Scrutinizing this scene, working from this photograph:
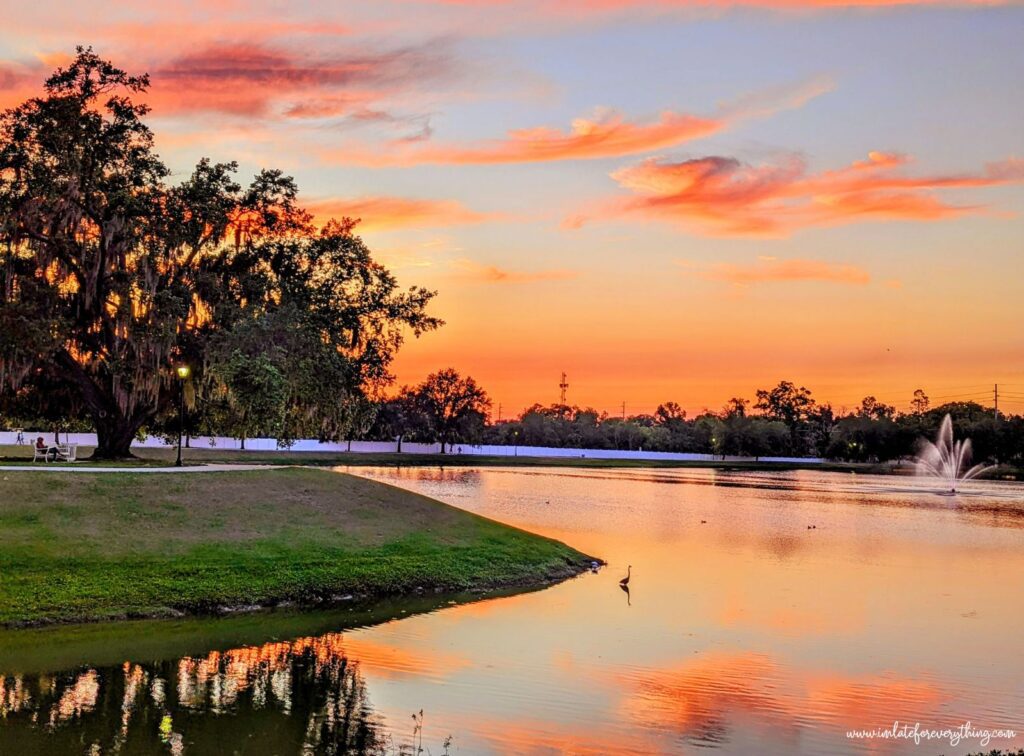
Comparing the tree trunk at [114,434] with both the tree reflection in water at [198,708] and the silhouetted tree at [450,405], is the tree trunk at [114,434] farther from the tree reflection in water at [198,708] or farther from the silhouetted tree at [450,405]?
the silhouetted tree at [450,405]

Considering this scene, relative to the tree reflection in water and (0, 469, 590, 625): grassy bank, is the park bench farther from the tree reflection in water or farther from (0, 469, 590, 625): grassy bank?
the tree reflection in water

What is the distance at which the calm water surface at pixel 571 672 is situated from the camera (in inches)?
537

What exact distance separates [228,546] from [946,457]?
14114 centimetres

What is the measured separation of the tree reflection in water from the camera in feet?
42.1

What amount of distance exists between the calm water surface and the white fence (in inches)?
2558

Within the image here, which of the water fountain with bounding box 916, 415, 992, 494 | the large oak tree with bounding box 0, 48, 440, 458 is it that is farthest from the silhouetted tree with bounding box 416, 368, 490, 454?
the large oak tree with bounding box 0, 48, 440, 458

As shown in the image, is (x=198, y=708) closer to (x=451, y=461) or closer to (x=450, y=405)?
(x=451, y=461)

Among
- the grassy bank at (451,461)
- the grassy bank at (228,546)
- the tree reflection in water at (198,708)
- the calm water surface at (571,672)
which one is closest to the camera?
the tree reflection in water at (198,708)

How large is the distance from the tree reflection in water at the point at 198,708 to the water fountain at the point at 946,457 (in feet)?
402

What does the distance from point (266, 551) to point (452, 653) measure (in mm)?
8095

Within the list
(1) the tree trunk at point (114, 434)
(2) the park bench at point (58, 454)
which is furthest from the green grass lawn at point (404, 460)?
(1) the tree trunk at point (114, 434)

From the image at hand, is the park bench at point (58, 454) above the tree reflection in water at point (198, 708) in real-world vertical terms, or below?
above

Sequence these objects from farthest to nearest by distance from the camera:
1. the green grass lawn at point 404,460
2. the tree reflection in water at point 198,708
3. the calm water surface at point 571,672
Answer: the green grass lawn at point 404,460
the calm water surface at point 571,672
the tree reflection in water at point 198,708

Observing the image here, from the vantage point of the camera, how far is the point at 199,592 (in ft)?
71.7
